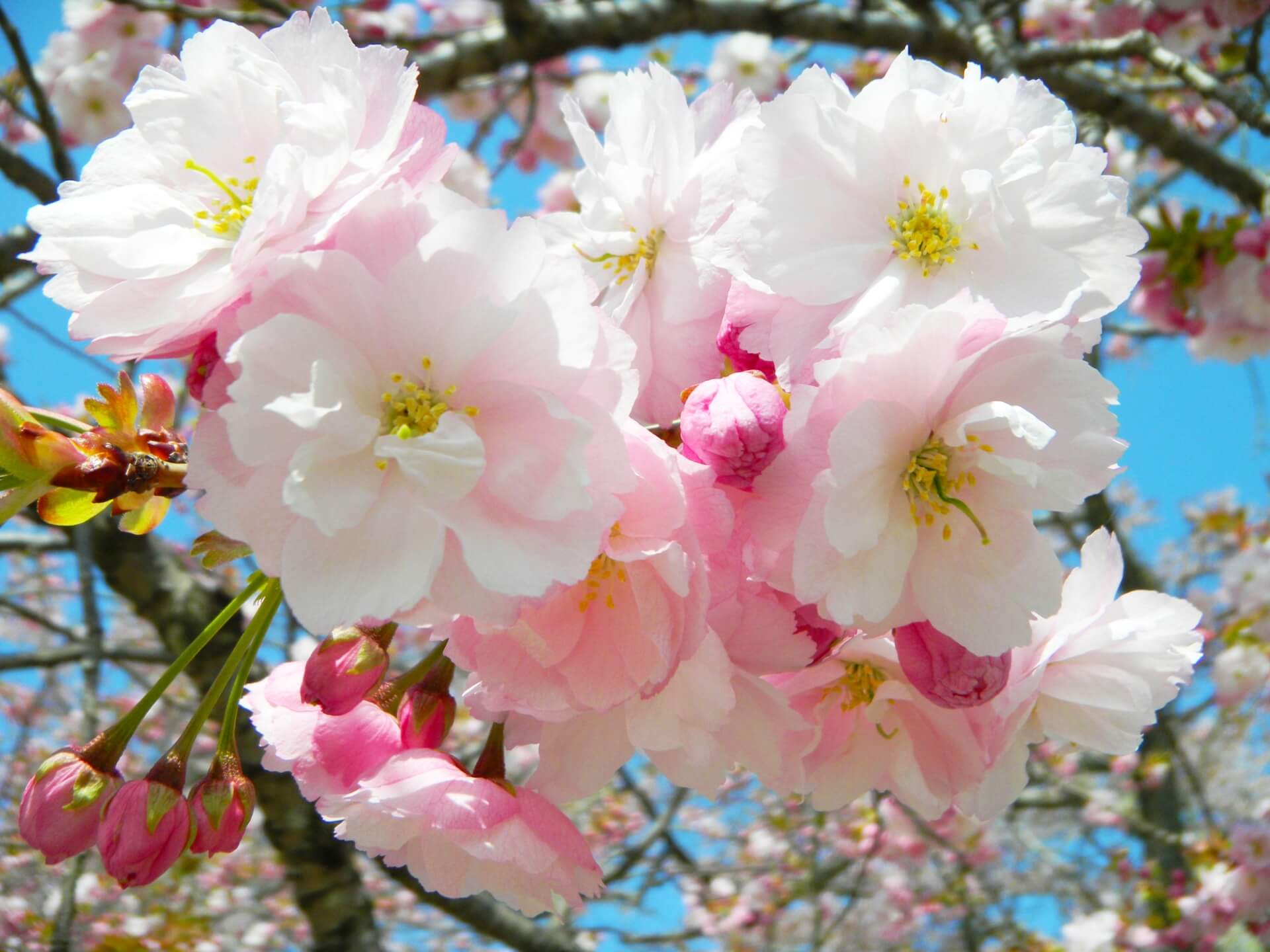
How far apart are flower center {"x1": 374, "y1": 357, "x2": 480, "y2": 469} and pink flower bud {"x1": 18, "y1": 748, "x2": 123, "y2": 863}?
482mm

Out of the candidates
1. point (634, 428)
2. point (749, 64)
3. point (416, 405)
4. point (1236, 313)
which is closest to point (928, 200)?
point (634, 428)

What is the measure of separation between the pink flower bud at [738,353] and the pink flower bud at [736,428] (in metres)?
0.08

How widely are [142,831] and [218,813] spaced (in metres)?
0.06

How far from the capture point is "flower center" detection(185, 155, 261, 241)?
793 mm

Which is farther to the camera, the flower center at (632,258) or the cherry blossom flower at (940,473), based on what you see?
the flower center at (632,258)

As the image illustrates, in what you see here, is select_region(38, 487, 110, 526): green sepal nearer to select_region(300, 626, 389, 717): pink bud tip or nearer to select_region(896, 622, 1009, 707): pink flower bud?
select_region(300, 626, 389, 717): pink bud tip

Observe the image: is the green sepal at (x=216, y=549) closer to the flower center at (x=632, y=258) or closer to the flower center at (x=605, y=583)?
the flower center at (x=605, y=583)

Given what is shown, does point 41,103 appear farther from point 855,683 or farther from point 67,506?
point 855,683

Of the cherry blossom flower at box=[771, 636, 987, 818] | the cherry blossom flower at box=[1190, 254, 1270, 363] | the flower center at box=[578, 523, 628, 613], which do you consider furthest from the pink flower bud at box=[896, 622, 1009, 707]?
the cherry blossom flower at box=[1190, 254, 1270, 363]

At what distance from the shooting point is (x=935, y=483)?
0.77 metres

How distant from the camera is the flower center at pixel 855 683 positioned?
0.97 meters

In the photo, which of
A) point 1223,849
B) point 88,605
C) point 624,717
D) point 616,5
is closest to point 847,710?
point 624,717

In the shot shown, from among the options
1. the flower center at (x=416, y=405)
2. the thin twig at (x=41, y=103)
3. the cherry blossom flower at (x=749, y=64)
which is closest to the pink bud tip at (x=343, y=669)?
the flower center at (x=416, y=405)

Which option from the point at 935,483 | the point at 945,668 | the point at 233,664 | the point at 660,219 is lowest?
the point at 233,664
